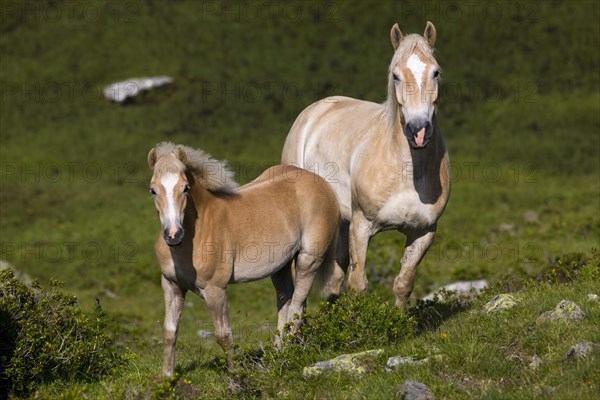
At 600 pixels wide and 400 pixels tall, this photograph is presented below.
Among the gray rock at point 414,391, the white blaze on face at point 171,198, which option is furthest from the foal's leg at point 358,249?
the gray rock at point 414,391

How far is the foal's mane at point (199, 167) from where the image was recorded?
28.3ft

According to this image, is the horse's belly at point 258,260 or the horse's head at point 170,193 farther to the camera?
the horse's belly at point 258,260

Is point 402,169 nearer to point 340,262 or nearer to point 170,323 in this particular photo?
point 340,262

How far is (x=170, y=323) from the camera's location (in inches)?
364

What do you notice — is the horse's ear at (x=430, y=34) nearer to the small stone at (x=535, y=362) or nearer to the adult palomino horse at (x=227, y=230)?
the adult palomino horse at (x=227, y=230)

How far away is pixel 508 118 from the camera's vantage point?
38625 millimetres

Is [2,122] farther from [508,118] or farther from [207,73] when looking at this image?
[508,118]

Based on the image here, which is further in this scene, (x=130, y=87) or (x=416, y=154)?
(x=130, y=87)

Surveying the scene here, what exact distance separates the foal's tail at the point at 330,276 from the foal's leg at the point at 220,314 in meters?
2.28

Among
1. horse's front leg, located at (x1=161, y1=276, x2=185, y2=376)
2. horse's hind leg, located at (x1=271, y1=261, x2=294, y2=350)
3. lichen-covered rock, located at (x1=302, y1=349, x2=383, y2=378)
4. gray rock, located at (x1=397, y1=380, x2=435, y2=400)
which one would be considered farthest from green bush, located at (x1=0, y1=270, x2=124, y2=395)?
gray rock, located at (x1=397, y1=380, x2=435, y2=400)

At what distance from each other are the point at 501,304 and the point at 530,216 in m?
16.6

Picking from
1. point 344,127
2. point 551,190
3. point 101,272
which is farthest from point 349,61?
point 344,127

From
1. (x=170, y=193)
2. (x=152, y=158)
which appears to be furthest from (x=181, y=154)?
(x=170, y=193)

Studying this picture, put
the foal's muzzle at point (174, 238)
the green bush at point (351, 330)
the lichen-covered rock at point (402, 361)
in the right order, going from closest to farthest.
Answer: the lichen-covered rock at point (402, 361), the foal's muzzle at point (174, 238), the green bush at point (351, 330)
